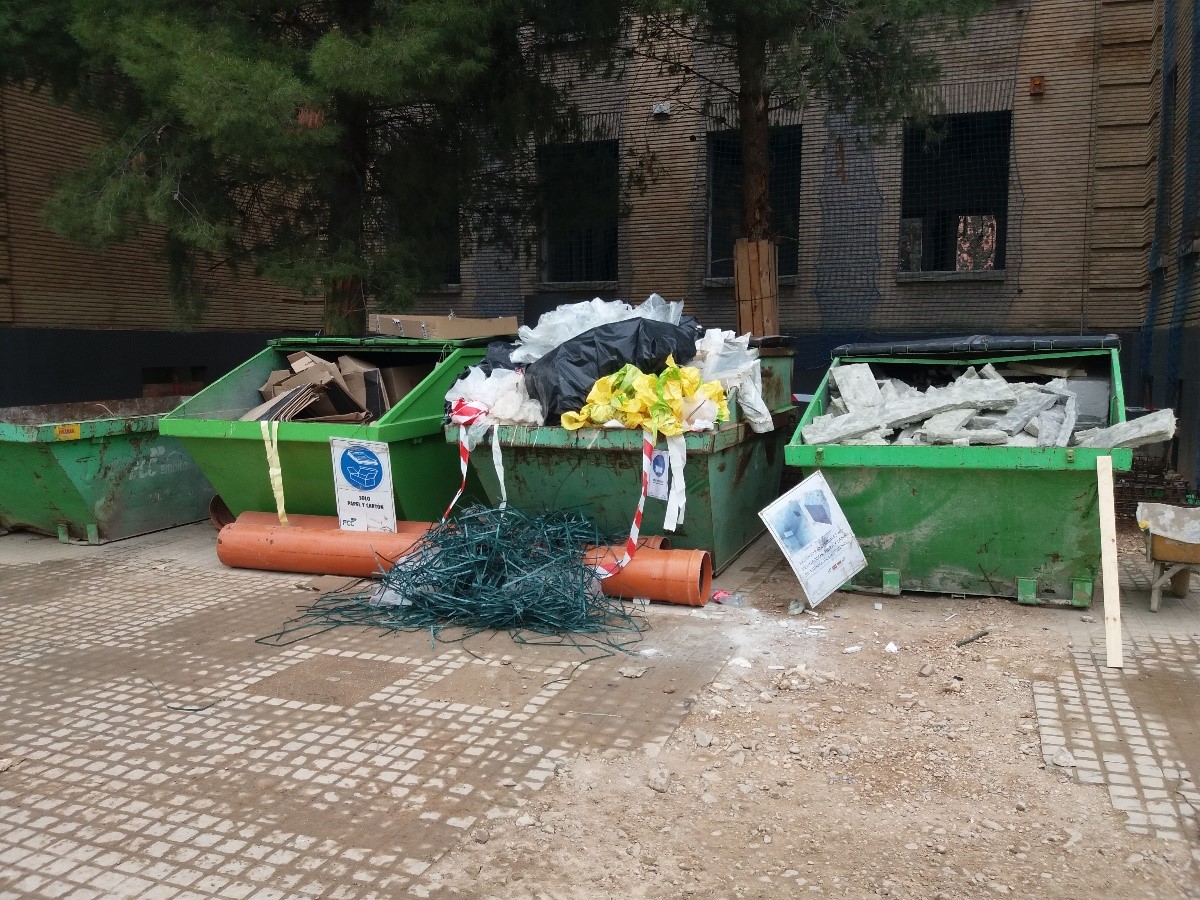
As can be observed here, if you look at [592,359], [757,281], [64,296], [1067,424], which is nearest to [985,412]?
[1067,424]

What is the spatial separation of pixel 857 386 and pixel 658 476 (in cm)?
160

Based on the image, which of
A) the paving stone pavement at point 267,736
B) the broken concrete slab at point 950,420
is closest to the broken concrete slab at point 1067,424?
the broken concrete slab at point 950,420

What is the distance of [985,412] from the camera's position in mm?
5938

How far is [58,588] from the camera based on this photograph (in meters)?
6.35

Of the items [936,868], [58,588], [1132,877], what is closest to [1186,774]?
[1132,877]

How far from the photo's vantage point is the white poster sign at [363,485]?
246 inches

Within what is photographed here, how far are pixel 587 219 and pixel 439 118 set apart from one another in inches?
73.3

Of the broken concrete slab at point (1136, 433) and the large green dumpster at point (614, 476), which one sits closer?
the broken concrete slab at point (1136, 433)

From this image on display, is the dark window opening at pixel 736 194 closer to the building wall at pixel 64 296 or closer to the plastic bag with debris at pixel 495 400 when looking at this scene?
the building wall at pixel 64 296

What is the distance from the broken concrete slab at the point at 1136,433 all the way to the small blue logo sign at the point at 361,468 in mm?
4188

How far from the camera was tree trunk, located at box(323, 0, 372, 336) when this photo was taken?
26.3ft

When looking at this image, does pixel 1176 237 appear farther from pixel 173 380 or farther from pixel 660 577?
pixel 173 380

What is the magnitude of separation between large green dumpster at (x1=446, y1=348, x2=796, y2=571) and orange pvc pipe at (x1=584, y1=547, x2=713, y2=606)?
1.00ft

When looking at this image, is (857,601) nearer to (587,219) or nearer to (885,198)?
(587,219)
